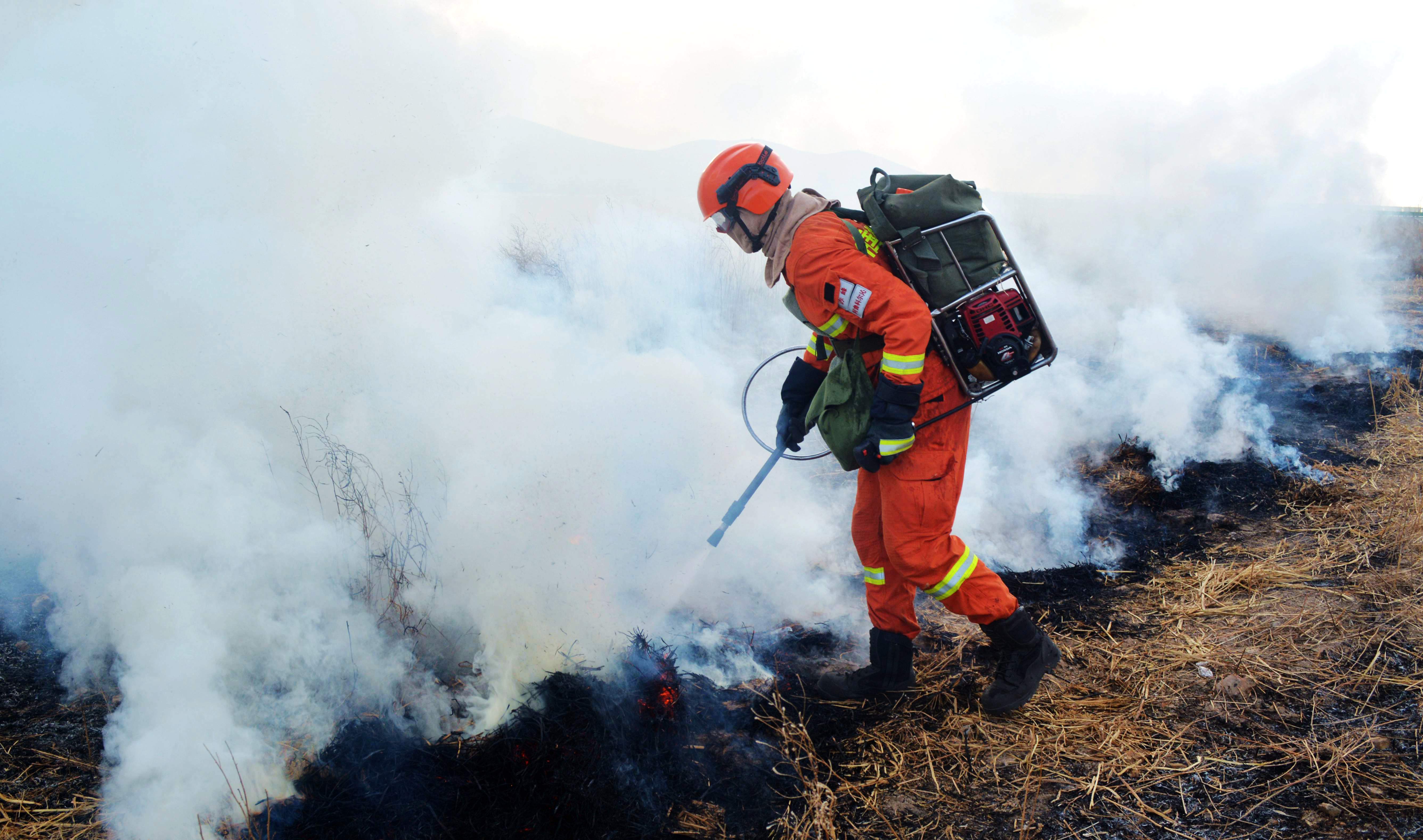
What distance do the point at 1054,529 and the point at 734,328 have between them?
4.08 meters

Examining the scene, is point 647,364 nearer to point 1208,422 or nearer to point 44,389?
point 44,389

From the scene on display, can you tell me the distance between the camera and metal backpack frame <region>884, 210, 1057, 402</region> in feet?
8.98

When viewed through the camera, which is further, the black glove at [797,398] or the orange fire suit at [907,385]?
the black glove at [797,398]

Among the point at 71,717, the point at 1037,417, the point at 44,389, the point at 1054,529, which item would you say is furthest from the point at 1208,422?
the point at 44,389

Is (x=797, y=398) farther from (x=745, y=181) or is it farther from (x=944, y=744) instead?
(x=944, y=744)

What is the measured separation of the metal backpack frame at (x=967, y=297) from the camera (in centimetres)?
274

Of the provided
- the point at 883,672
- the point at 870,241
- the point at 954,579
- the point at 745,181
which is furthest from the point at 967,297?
the point at 883,672

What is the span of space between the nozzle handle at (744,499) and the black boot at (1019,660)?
3.97ft

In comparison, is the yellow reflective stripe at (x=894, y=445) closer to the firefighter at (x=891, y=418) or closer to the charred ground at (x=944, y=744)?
the firefighter at (x=891, y=418)

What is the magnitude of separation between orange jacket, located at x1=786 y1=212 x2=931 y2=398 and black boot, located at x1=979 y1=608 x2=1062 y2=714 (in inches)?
41.3

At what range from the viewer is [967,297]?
9.02ft

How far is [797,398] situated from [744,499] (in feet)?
1.92

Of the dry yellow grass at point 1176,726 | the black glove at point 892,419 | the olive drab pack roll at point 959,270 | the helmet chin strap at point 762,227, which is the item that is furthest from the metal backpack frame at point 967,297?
the dry yellow grass at point 1176,726

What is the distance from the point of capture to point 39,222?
139 inches
